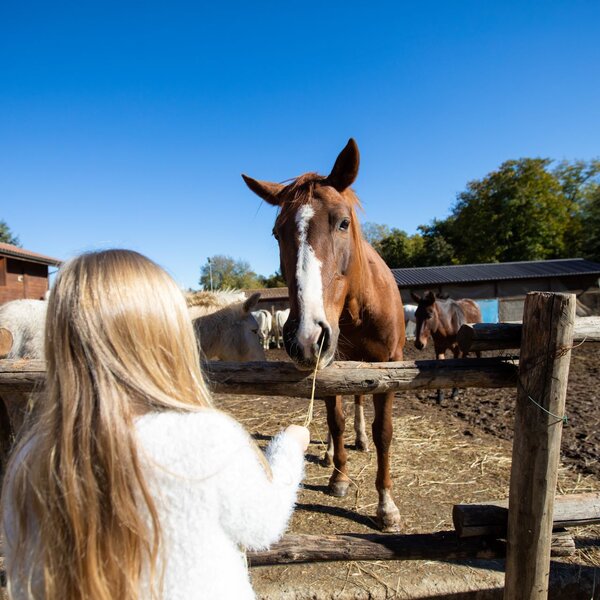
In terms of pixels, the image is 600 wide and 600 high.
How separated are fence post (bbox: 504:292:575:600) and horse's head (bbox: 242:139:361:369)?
3.41 feet

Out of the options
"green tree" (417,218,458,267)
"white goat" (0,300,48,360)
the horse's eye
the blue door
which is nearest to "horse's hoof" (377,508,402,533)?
the horse's eye

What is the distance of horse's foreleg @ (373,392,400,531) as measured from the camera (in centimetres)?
315

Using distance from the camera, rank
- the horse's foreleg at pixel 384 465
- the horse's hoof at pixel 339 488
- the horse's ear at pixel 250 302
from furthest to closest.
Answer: the horse's ear at pixel 250 302 → the horse's hoof at pixel 339 488 → the horse's foreleg at pixel 384 465

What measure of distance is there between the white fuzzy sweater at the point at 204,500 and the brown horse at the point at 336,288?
3.50 feet

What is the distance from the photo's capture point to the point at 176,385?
117 cm

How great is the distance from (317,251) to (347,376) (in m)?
0.78

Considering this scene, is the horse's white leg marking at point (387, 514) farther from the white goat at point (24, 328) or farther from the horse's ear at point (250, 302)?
the white goat at point (24, 328)

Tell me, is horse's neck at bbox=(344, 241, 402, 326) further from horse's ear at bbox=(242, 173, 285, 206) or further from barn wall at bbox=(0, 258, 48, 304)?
barn wall at bbox=(0, 258, 48, 304)

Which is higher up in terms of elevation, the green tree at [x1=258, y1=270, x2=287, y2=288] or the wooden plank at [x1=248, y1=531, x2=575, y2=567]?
the green tree at [x1=258, y1=270, x2=287, y2=288]

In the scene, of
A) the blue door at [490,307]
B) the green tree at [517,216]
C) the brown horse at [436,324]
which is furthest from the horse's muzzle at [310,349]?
the green tree at [517,216]

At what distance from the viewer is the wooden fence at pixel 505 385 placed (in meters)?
1.96

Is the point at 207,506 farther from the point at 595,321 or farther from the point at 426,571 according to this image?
the point at 595,321

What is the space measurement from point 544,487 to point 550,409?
39 centimetres

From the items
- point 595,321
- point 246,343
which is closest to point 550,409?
point 595,321
